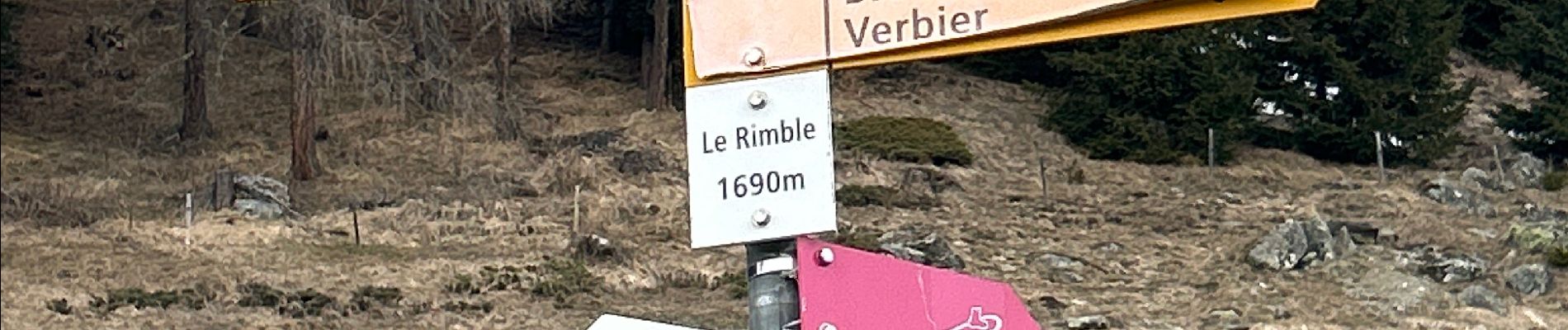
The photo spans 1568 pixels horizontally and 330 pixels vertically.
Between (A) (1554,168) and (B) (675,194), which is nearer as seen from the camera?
(B) (675,194)

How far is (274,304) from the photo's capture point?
2058 centimetres

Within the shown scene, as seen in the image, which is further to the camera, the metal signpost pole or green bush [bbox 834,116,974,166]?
green bush [bbox 834,116,974,166]

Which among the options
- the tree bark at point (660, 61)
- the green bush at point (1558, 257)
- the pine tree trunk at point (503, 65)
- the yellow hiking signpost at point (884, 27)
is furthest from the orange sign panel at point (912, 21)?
the tree bark at point (660, 61)

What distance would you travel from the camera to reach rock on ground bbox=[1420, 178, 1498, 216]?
1048 inches

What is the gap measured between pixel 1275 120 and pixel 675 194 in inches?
341

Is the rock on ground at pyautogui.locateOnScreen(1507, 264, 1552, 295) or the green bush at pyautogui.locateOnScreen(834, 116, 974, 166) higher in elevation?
the green bush at pyautogui.locateOnScreen(834, 116, 974, 166)

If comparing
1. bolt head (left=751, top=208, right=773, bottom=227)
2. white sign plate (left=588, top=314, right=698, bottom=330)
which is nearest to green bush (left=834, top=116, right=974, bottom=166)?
white sign plate (left=588, top=314, right=698, bottom=330)

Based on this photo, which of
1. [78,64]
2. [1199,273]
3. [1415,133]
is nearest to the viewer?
[1199,273]

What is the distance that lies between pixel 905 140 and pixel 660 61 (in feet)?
12.6

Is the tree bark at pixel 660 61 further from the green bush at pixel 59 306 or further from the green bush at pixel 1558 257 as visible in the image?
the green bush at pixel 59 306

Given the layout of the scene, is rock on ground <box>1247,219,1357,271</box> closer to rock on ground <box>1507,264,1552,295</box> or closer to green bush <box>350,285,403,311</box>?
rock on ground <box>1507,264,1552,295</box>

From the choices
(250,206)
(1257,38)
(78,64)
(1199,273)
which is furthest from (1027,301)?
Result: (78,64)

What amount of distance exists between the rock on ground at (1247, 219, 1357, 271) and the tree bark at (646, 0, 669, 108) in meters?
9.82

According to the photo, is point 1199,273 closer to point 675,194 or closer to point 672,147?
point 675,194
